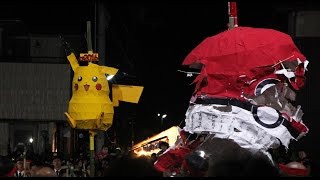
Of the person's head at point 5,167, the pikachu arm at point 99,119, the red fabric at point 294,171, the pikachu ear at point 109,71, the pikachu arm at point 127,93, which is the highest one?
the pikachu ear at point 109,71

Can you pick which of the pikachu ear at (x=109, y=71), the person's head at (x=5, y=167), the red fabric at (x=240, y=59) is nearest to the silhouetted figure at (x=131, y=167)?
the red fabric at (x=240, y=59)

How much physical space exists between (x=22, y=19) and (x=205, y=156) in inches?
510

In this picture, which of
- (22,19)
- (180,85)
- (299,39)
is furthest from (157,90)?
(299,39)

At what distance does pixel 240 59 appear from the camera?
13.7ft

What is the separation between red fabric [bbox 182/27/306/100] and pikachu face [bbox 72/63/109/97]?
12.0 ft

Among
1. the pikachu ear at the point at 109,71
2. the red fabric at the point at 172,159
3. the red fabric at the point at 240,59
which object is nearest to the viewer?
→ the red fabric at the point at 240,59

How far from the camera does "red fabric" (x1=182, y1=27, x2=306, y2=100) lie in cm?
412

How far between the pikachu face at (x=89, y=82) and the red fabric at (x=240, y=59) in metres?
3.66

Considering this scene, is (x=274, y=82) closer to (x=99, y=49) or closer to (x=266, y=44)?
(x=266, y=44)

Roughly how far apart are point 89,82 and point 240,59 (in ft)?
13.2

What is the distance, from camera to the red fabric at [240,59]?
412 cm

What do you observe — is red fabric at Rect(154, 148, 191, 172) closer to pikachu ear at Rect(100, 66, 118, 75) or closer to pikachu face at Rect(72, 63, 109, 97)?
pikachu face at Rect(72, 63, 109, 97)

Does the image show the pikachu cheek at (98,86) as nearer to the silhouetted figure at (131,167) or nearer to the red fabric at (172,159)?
the red fabric at (172,159)

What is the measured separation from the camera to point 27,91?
16562 mm
